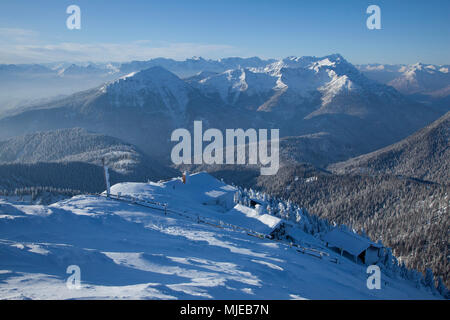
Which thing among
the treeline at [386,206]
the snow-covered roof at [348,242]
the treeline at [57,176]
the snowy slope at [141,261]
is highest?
the snowy slope at [141,261]

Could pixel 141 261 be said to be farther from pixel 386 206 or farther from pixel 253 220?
pixel 386 206

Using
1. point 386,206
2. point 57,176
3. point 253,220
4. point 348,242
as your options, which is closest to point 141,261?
point 253,220

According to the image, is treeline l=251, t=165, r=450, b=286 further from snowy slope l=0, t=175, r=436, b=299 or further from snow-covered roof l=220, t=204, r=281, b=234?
snowy slope l=0, t=175, r=436, b=299

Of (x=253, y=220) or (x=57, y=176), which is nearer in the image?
(x=253, y=220)

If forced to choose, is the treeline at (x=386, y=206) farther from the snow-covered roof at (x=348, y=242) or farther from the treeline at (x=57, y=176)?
the treeline at (x=57, y=176)

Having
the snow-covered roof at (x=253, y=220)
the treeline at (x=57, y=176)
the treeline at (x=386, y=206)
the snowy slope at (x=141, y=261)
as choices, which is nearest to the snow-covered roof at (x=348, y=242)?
the snow-covered roof at (x=253, y=220)
